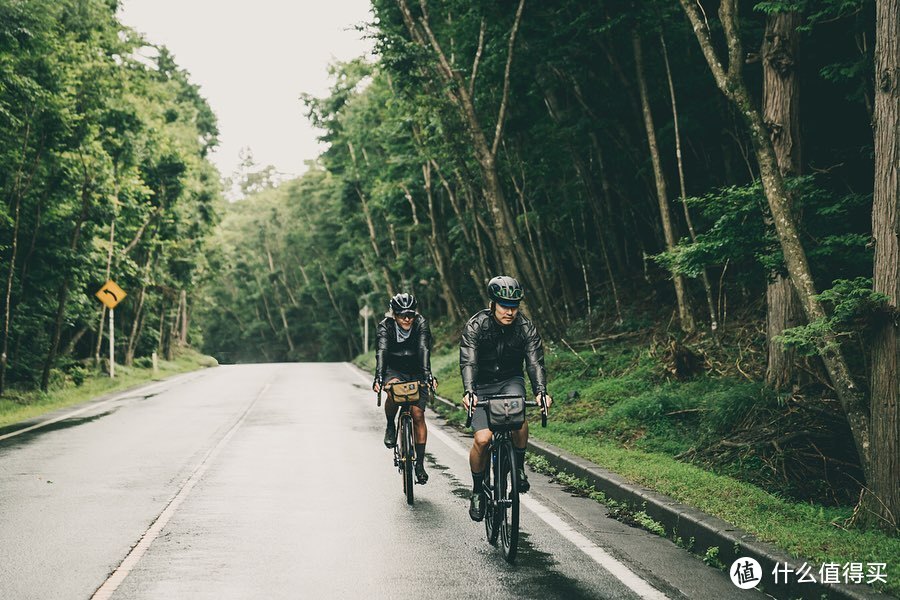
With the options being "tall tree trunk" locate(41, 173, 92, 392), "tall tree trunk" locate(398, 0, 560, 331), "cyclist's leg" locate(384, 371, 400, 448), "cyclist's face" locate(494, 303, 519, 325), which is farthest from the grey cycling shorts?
"tall tree trunk" locate(41, 173, 92, 392)

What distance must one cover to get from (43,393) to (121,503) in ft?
56.1

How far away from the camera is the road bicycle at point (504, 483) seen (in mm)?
6277

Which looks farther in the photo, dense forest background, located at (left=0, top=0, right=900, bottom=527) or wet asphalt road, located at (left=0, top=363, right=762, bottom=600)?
dense forest background, located at (left=0, top=0, right=900, bottom=527)

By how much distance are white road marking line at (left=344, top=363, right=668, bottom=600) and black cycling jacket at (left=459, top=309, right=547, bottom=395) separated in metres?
1.32

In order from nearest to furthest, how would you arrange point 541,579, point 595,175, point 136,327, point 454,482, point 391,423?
point 541,579, point 391,423, point 454,482, point 595,175, point 136,327

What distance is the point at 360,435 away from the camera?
14.4 m

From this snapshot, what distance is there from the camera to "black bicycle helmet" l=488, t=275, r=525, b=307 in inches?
255

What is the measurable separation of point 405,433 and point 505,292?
2979mm

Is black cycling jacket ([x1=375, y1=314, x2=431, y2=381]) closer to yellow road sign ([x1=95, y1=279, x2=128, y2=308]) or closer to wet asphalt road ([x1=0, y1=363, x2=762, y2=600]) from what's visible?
wet asphalt road ([x1=0, y1=363, x2=762, y2=600])

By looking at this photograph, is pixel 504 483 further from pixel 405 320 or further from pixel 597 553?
pixel 405 320

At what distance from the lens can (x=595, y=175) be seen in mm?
22328

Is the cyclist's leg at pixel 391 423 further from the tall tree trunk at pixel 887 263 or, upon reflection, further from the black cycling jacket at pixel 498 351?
the tall tree trunk at pixel 887 263

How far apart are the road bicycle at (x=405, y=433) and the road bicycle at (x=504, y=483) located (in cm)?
197

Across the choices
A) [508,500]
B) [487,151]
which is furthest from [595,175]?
[508,500]
